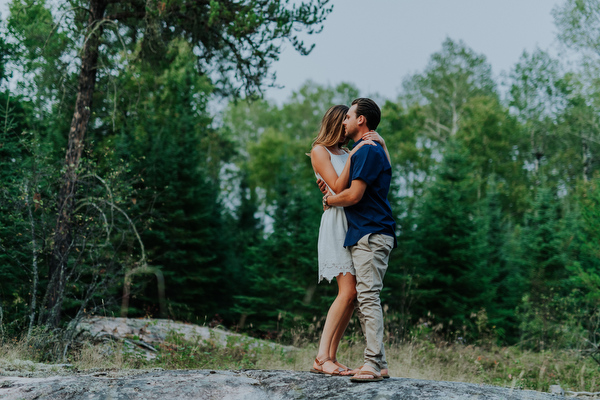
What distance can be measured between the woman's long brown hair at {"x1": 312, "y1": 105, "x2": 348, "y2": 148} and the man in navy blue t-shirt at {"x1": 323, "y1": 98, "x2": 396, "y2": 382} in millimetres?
240

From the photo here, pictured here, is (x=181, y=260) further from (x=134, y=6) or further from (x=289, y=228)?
(x=134, y=6)

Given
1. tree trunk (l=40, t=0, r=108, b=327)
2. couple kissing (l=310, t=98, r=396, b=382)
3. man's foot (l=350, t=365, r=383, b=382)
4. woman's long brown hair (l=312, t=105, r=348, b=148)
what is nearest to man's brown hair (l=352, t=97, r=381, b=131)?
couple kissing (l=310, t=98, r=396, b=382)

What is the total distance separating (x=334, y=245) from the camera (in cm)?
382

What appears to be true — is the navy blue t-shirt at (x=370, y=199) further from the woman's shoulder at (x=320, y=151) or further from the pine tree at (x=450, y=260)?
the pine tree at (x=450, y=260)

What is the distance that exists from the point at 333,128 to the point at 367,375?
1922 millimetres

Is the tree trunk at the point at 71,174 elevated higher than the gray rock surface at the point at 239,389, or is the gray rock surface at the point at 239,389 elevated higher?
the tree trunk at the point at 71,174

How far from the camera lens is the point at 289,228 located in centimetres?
1636

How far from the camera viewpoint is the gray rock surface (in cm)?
320

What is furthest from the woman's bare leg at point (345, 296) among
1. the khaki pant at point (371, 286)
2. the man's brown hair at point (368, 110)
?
the man's brown hair at point (368, 110)

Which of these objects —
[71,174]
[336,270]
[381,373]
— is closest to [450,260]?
[71,174]

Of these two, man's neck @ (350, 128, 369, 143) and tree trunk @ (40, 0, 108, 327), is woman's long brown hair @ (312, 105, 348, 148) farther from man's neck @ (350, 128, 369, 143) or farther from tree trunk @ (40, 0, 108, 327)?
tree trunk @ (40, 0, 108, 327)

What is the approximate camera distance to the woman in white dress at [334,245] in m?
3.77

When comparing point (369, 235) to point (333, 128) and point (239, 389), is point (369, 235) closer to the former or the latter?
point (333, 128)

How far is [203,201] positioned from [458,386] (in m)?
13.7
